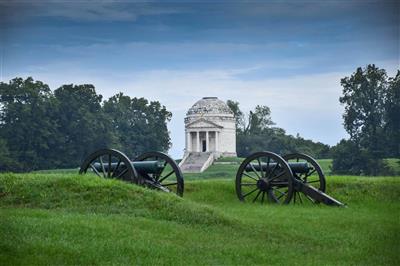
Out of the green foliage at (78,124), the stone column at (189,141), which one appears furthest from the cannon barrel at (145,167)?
the stone column at (189,141)

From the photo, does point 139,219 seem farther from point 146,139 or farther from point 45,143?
Answer: point 146,139

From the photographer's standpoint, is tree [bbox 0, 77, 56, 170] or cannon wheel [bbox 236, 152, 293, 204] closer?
cannon wheel [bbox 236, 152, 293, 204]

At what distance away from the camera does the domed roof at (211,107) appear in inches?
3265

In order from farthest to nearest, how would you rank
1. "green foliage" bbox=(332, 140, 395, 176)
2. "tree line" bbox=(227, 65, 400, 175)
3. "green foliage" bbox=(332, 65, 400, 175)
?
1. "green foliage" bbox=(332, 140, 395, 176)
2. "green foliage" bbox=(332, 65, 400, 175)
3. "tree line" bbox=(227, 65, 400, 175)

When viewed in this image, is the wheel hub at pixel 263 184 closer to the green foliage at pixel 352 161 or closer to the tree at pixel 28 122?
the tree at pixel 28 122

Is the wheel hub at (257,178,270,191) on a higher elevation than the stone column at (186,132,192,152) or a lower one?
lower

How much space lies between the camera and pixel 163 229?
11531 mm

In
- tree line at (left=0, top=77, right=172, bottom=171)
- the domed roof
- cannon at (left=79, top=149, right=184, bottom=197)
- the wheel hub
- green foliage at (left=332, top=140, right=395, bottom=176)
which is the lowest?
the wheel hub

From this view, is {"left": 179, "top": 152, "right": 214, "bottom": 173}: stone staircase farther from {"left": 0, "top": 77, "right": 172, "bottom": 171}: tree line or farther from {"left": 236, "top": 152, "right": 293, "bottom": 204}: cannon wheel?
{"left": 236, "top": 152, "right": 293, "bottom": 204}: cannon wheel

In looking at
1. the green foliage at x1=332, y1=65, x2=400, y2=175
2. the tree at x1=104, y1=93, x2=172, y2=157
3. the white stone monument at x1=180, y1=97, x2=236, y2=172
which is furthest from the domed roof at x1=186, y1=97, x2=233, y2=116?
the green foliage at x1=332, y1=65, x2=400, y2=175

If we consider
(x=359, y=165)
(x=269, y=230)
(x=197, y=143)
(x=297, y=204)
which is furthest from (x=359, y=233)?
(x=197, y=143)

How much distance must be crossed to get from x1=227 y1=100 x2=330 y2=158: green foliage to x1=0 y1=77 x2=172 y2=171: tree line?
38.5 ft

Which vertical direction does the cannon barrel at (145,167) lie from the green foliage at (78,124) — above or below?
below

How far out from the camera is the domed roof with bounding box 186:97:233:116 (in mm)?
82938
